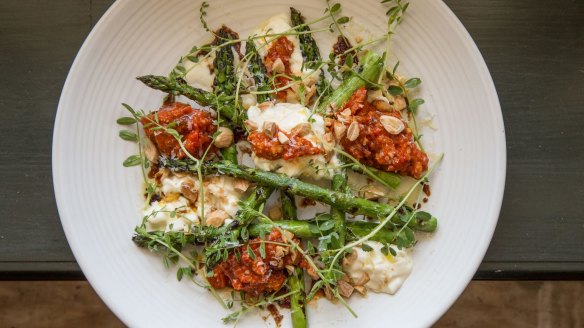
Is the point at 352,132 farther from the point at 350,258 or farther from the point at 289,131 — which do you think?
the point at 350,258

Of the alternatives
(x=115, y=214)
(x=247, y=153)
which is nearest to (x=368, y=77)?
(x=247, y=153)

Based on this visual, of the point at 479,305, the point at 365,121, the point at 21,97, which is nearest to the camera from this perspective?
the point at 365,121

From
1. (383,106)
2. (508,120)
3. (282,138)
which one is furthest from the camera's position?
(508,120)

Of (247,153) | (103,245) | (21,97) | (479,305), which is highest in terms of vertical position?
(21,97)

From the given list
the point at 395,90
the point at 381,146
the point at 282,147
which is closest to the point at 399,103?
the point at 395,90

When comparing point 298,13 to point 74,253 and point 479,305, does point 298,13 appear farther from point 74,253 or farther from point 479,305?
point 479,305

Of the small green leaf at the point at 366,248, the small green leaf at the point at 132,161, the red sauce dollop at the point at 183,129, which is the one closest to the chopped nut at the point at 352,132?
the small green leaf at the point at 366,248

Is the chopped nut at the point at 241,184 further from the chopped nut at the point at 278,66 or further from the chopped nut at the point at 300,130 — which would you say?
the chopped nut at the point at 278,66
